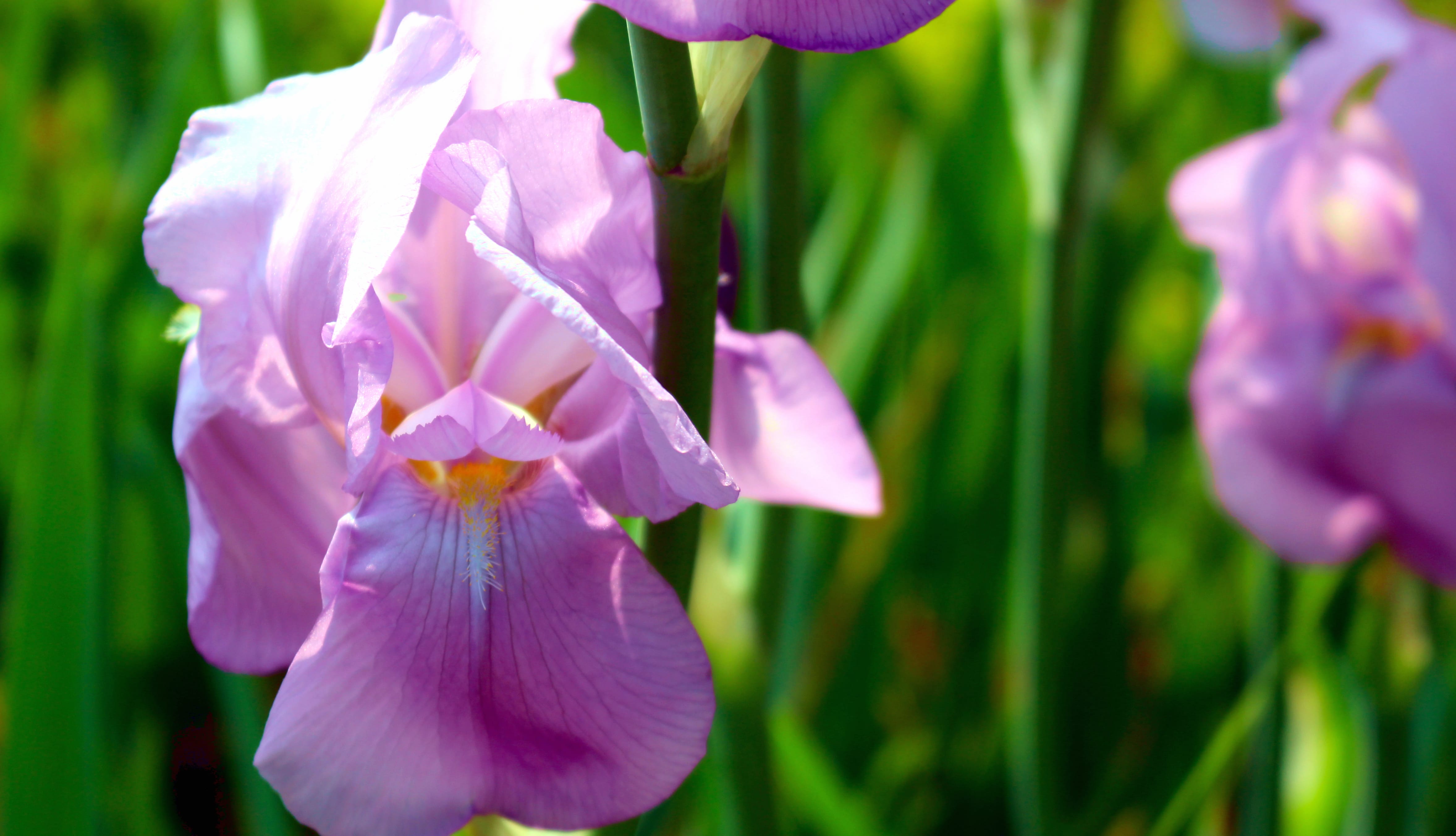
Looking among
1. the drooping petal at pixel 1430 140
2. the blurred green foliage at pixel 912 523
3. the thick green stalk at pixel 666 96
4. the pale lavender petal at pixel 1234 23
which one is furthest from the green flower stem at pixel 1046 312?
the thick green stalk at pixel 666 96

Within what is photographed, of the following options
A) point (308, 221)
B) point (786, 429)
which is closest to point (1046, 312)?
point (786, 429)

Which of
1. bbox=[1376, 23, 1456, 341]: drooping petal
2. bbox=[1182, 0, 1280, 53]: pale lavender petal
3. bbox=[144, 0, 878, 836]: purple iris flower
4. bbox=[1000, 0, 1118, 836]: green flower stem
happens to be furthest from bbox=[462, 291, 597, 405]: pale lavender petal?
bbox=[1182, 0, 1280, 53]: pale lavender petal

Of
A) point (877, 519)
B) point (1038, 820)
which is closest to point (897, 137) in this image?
point (877, 519)

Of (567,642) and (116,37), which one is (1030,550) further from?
(116,37)

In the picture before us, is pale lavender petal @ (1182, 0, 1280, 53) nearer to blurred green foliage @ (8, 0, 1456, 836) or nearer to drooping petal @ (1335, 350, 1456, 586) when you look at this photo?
blurred green foliage @ (8, 0, 1456, 836)

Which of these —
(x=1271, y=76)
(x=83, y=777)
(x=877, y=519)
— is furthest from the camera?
(x=877, y=519)

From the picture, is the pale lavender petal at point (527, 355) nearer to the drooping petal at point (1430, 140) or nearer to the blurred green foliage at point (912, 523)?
the blurred green foliage at point (912, 523)
